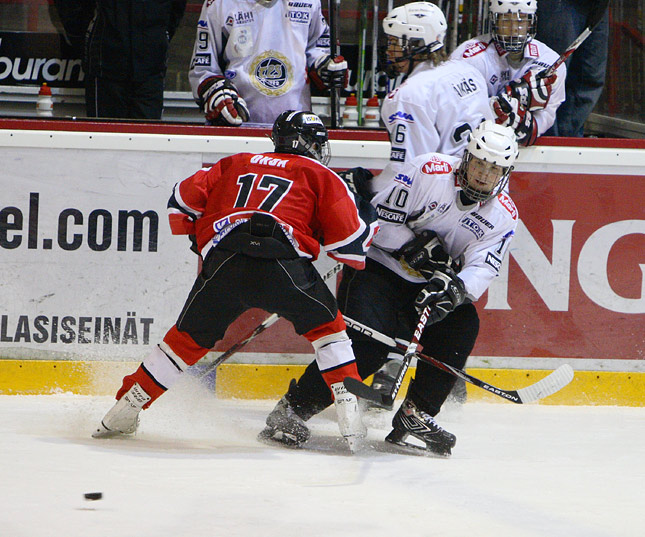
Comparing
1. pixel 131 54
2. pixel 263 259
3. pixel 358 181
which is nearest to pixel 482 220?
pixel 358 181

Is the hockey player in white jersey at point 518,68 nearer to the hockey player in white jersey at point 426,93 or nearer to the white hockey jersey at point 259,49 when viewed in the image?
the hockey player in white jersey at point 426,93

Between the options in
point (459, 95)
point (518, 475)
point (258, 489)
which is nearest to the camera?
point (258, 489)

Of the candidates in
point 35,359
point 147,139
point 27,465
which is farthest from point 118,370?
point 27,465

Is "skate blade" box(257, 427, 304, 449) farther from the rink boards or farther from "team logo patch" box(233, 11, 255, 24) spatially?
"team logo patch" box(233, 11, 255, 24)

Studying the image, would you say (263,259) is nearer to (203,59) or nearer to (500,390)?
(500,390)

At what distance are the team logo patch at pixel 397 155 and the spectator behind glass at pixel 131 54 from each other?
1.24 meters

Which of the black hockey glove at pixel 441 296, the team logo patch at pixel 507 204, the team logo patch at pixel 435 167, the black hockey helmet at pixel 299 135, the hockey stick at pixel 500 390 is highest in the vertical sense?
the black hockey helmet at pixel 299 135

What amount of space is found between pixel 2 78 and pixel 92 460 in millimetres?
2659

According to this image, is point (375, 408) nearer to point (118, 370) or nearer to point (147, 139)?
point (118, 370)

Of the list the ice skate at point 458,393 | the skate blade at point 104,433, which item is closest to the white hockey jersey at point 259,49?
the ice skate at point 458,393

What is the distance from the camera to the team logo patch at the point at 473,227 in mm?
3582

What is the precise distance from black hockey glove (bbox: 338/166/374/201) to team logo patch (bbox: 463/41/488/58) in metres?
0.83

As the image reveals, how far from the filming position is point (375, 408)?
3910 millimetres

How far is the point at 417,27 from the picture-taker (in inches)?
154
